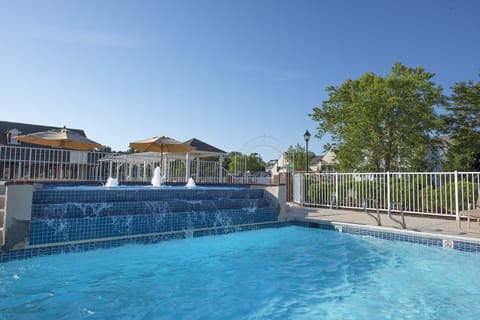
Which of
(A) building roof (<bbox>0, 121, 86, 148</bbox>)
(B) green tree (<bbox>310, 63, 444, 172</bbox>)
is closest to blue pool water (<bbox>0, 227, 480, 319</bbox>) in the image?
(B) green tree (<bbox>310, 63, 444, 172</bbox>)

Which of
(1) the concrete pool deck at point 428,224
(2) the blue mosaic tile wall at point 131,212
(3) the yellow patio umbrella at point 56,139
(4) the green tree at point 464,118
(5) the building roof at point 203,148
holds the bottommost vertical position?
(1) the concrete pool deck at point 428,224

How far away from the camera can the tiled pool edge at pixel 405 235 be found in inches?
227

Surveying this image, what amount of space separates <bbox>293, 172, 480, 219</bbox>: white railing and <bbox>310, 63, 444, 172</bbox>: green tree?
16.9 feet

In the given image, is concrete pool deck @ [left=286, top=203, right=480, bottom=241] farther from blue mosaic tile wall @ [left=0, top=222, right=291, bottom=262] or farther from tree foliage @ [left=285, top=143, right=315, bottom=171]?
Result: tree foliage @ [left=285, top=143, right=315, bottom=171]

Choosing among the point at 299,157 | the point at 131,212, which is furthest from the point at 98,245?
the point at 299,157

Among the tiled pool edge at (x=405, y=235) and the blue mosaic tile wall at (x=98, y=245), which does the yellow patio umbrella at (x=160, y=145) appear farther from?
the tiled pool edge at (x=405, y=235)

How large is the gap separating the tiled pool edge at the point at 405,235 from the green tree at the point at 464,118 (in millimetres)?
13424

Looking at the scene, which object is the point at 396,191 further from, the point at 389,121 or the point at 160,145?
the point at 160,145

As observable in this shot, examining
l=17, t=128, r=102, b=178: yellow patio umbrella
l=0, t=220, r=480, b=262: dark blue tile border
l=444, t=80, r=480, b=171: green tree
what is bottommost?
l=0, t=220, r=480, b=262: dark blue tile border

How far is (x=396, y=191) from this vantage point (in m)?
9.70

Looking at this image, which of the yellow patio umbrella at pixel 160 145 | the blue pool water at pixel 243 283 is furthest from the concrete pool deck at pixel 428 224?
the yellow patio umbrella at pixel 160 145

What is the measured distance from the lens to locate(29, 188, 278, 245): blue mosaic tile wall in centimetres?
534

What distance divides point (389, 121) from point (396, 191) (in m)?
6.40

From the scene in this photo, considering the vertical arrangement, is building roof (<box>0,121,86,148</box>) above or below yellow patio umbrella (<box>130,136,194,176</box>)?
above
